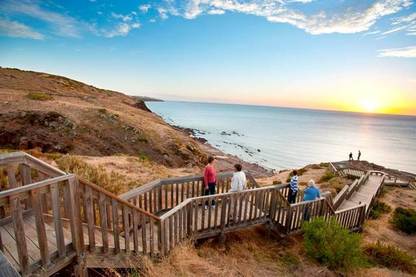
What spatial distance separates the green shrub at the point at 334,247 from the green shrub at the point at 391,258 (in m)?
1.97

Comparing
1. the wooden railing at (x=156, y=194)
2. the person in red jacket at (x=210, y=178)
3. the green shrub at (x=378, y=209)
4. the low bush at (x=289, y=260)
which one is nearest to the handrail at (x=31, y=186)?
the wooden railing at (x=156, y=194)

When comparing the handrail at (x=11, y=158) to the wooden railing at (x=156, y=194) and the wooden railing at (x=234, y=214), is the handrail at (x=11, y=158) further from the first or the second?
the wooden railing at (x=234, y=214)

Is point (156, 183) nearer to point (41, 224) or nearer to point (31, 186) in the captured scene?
point (41, 224)

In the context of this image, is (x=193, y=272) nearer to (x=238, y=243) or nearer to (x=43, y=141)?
(x=238, y=243)

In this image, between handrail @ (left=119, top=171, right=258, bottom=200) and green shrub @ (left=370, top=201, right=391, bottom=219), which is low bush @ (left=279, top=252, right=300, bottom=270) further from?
green shrub @ (left=370, top=201, right=391, bottom=219)

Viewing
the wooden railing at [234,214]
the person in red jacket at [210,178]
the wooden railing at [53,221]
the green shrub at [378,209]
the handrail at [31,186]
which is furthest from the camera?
the green shrub at [378,209]

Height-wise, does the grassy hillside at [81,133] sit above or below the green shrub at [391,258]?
above

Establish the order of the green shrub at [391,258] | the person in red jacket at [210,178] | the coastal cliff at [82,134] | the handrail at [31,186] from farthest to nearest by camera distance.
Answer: the coastal cliff at [82,134] → the person in red jacket at [210,178] → the green shrub at [391,258] → the handrail at [31,186]

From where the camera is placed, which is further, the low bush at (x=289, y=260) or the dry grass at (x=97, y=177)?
the dry grass at (x=97, y=177)

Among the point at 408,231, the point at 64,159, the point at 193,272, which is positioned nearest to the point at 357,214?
the point at 408,231

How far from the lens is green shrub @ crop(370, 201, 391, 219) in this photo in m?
12.0

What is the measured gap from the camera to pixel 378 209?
12.8m

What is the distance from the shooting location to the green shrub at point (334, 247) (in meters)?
5.45

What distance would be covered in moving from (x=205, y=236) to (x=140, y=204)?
1936 millimetres
